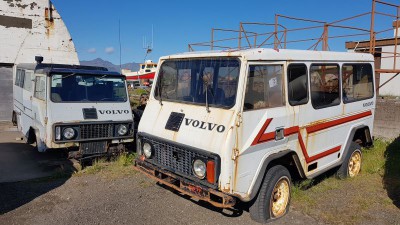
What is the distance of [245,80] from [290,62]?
92 centimetres

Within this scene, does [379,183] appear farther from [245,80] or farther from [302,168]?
[245,80]

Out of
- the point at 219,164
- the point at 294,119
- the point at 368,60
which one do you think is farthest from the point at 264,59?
the point at 368,60

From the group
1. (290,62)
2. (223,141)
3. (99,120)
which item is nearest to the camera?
(223,141)

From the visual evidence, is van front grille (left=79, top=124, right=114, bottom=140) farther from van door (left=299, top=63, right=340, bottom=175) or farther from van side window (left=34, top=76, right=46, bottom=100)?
van door (left=299, top=63, right=340, bottom=175)

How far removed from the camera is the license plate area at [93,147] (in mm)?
6891

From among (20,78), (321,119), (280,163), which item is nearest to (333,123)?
(321,119)

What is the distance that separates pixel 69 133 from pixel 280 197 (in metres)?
4.27

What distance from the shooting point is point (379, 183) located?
245 inches

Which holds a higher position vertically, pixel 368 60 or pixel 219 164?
pixel 368 60

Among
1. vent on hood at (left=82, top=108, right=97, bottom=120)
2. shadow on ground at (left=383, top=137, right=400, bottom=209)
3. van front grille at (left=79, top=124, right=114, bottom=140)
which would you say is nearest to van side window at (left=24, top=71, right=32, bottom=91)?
vent on hood at (left=82, top=108, right=97, bottom=120)

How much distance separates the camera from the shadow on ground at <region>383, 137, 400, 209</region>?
5.71 metres

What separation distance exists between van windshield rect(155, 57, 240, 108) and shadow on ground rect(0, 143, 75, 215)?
266 cm

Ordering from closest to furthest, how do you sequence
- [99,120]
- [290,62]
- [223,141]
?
[223,141], [290,62], [99,120]

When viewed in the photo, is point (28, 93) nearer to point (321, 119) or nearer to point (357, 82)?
point (321, 119)
